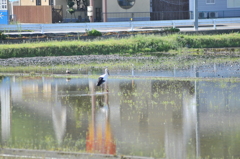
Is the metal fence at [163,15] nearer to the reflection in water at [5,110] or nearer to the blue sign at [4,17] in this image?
the blue sign at [4,17]

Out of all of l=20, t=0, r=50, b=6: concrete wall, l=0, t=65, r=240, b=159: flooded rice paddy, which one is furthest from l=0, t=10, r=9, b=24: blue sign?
l=0, t=65, r=240, b=159: flooded rice paddy

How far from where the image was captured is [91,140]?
9.88 metres

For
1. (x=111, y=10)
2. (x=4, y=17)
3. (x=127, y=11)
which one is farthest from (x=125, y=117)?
(x=127, y=11)

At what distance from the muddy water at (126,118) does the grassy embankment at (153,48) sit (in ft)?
25.0

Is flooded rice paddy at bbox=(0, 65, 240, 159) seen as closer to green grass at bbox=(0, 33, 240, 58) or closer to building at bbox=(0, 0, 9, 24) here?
green grass at bbox=(0, 33, 240, 58)

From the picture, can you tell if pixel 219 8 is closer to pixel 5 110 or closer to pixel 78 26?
pixel 78 26

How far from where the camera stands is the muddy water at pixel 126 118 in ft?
31.1

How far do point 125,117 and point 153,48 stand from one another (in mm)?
16634

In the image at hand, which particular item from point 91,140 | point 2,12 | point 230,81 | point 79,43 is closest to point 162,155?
point 91,140

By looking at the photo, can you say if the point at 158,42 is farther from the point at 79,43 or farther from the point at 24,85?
the point at 24,85

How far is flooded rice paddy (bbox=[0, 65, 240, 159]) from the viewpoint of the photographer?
946cm

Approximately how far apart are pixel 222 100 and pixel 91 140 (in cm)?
513

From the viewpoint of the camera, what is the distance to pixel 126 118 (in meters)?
12.0

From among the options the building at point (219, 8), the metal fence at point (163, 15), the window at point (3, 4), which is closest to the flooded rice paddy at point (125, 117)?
the window at point (3, 4)
